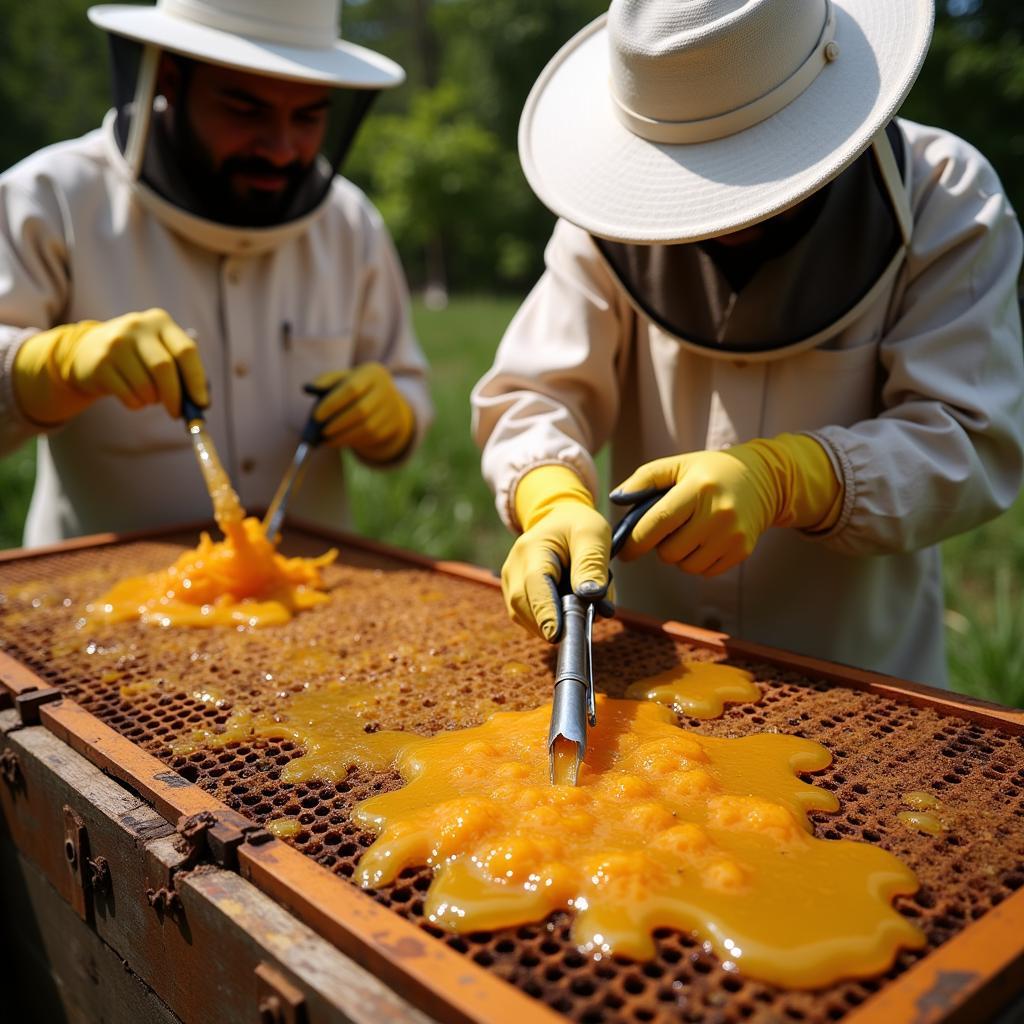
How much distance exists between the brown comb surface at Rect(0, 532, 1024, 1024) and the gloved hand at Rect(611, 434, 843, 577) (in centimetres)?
23

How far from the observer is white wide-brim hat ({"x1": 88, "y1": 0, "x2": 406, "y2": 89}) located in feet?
8.27

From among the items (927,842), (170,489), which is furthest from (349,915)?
(170,489)

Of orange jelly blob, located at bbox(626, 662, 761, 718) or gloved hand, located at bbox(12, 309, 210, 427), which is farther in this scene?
gloved hand, located at bbox(12, 309, 210, 427)

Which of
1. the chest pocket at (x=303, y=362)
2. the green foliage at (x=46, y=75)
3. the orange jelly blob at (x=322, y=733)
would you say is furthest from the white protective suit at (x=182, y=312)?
the green foliage at (x=46, y=75)

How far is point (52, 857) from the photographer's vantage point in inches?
66.3

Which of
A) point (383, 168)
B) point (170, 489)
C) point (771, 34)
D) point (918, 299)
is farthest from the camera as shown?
point (383, 168)

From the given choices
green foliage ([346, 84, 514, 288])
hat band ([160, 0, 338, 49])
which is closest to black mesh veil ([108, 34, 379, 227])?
hat band ([160, 0, 338, 49])

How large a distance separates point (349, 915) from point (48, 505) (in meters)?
2.45

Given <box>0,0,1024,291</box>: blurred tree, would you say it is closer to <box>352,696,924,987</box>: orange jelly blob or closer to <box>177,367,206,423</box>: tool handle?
<box>177,367,206,423</box>: tool handle

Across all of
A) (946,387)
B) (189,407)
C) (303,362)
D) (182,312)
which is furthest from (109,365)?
(946,387)

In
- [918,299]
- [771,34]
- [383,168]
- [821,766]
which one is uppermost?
[771,34]

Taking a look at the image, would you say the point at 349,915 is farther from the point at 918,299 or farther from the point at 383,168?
the point at 383,168

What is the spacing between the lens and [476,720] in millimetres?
1665

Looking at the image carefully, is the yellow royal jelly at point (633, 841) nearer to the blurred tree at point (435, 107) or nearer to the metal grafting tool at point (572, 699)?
the metal grafting tool at point (572, 699)
